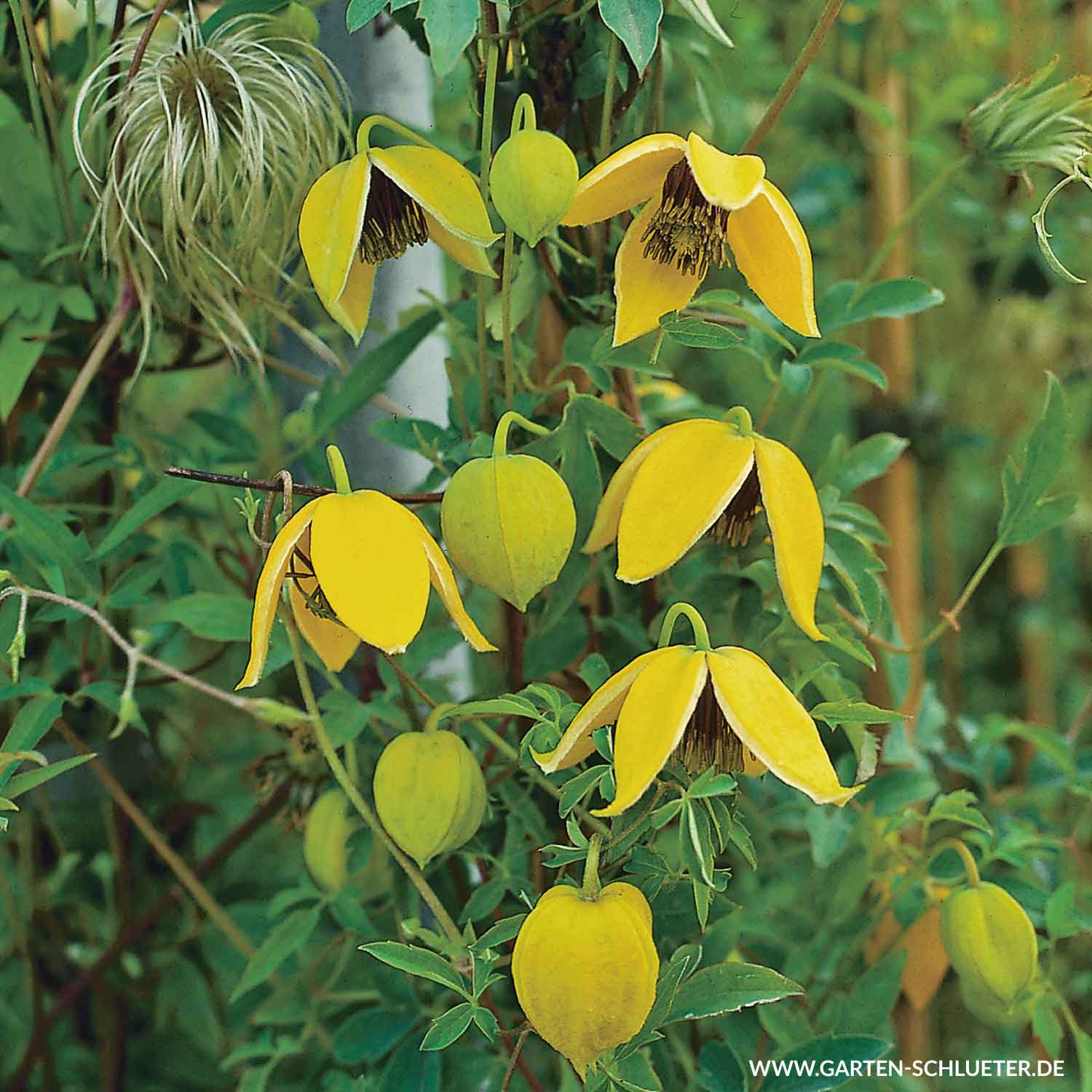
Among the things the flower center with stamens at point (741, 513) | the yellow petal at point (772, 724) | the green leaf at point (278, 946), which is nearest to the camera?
the yellow petal at point (772, 724)

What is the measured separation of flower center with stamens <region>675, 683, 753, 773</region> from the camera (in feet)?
1.50

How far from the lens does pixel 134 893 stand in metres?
0.87

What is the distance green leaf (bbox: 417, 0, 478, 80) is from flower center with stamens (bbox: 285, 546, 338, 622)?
188mm

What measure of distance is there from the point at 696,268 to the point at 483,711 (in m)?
0.20

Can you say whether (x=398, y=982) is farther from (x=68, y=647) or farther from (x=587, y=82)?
(x=587, y=82)

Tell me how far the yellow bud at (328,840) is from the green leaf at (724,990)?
22 cm

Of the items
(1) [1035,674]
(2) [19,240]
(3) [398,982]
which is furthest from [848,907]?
(1) [1035,674]

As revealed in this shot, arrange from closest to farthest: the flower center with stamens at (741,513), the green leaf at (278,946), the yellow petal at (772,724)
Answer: the yellow petal at (772,724), the flower center with stamens at (741,513), the green leaf at (278,946)

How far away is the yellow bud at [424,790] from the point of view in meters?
0.50

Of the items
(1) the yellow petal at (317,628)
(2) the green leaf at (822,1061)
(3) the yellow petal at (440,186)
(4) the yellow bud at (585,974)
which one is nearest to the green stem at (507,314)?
(3) the yellow petal at (440,186)

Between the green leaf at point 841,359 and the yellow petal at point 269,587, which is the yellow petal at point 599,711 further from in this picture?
the green leaf at point 841,359

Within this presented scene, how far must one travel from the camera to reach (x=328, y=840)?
65cm

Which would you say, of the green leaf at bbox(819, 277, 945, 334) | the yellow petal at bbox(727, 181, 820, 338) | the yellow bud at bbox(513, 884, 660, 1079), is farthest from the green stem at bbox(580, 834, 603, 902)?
the green leaf at bbox(819, 277, 945, 334)

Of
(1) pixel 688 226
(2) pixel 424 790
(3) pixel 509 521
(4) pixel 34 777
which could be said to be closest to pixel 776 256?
(1) pixel 688 226
